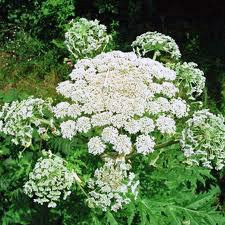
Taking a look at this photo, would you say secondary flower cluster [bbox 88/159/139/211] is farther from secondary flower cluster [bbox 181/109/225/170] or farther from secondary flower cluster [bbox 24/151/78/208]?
secondary flower cluster [bbox 181/109/225/170]

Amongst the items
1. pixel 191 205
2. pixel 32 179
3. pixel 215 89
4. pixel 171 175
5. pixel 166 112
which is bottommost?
pixel 215 89

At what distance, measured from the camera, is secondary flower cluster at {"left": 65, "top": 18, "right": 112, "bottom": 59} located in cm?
495

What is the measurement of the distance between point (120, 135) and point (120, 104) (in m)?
0.24

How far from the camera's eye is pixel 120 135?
4.19 metres

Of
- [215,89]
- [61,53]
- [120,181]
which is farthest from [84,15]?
[120,181]

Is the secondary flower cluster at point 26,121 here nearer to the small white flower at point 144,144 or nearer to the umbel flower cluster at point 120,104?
the umbel flower cluster at point 120,104

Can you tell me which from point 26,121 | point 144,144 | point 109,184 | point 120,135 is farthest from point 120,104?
point 26,121

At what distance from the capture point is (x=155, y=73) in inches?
178

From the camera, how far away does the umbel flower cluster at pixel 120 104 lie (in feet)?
13.8

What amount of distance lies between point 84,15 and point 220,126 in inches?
259

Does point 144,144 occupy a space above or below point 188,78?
below

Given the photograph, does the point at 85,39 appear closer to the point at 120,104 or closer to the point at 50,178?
the point at 120,104

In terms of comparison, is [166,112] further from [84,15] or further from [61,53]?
[84,15]

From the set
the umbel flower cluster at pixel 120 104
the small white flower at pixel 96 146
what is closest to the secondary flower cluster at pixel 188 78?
the umbel flower cluster at pixel 120 104
